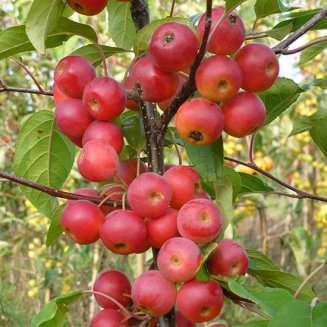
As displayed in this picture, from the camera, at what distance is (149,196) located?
73 centimetres

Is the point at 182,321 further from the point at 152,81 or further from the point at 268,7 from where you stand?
the point at 268,7

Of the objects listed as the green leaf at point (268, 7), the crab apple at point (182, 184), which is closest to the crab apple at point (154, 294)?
the crab apple at point (182, 184)

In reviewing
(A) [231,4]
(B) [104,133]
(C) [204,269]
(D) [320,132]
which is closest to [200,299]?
(C) [204,269]

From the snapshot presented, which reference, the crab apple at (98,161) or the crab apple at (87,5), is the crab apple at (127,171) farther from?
the crab apple at (87,5)

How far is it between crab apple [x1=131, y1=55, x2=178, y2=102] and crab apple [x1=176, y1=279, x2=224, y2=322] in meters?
0.24

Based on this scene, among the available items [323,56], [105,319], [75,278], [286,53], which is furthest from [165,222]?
[323,56]

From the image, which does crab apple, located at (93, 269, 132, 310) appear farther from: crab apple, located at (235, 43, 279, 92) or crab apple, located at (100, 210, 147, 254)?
crab apple, located at (235, 43, 279, 92)

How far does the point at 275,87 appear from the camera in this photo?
1.01m

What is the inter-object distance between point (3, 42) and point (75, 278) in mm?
2890

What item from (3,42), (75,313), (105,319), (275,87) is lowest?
(75,313)

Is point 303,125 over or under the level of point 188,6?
under

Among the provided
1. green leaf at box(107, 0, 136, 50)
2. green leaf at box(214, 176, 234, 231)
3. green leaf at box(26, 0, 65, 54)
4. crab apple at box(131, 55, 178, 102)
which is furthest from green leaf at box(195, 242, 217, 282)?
green leaf at box(107, 0, 136, 50)

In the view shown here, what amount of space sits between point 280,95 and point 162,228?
38 centimetres

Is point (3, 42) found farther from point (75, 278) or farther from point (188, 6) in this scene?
point (75, 278)
